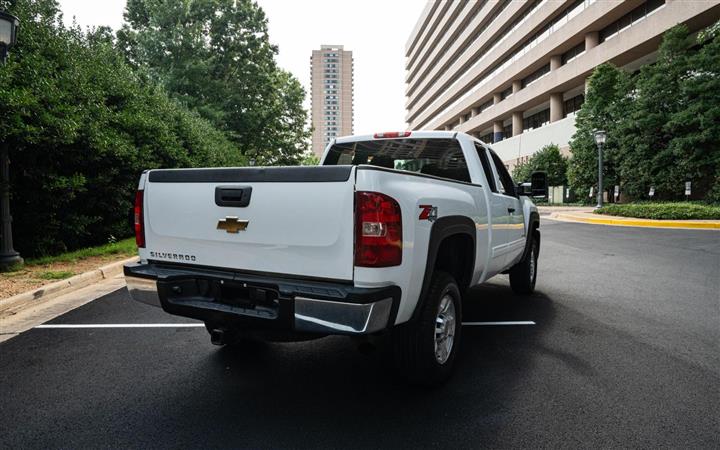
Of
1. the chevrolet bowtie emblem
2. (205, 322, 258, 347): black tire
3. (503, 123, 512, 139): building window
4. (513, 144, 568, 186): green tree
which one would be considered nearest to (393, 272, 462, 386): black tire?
(205, 322, 258, 347): black tire

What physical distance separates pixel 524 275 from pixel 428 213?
3635 millimetres

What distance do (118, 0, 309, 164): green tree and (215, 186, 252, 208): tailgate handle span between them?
75.6 feet

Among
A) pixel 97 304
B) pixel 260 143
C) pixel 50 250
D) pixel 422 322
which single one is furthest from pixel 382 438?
pixel 260 143

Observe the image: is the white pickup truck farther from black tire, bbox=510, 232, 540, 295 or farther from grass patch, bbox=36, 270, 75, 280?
grass patch, bbox=36, 270, 75, 280

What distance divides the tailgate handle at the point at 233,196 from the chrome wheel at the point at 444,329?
1.51 meters

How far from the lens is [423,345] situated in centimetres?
295

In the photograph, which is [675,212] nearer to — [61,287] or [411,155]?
[411,155]

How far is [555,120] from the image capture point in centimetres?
3938

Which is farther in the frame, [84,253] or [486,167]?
[84,253]

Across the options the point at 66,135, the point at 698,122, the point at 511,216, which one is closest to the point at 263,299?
the point at 511,216

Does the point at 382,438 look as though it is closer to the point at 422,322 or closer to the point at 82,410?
the point at 422,322

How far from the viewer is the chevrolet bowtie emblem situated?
285cm

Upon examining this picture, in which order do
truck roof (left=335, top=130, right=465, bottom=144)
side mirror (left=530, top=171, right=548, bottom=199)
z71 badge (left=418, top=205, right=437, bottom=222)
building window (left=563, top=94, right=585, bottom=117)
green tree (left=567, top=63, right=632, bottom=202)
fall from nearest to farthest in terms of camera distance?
z71 badge (left=418, top=205, right=437, bottom=222) < truck roof (left=335, top=130, right=465, bottom=144) < side mirror (left=530, top=171, right=548, bottom=199) < green tree (left=567, top=63, right=632, bottom=202) < building window (left=563, top=94, right=585, bottom=117)

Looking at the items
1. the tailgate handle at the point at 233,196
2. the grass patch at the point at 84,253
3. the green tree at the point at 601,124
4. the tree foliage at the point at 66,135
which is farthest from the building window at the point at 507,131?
the tailgate handle at the point at 233,196
